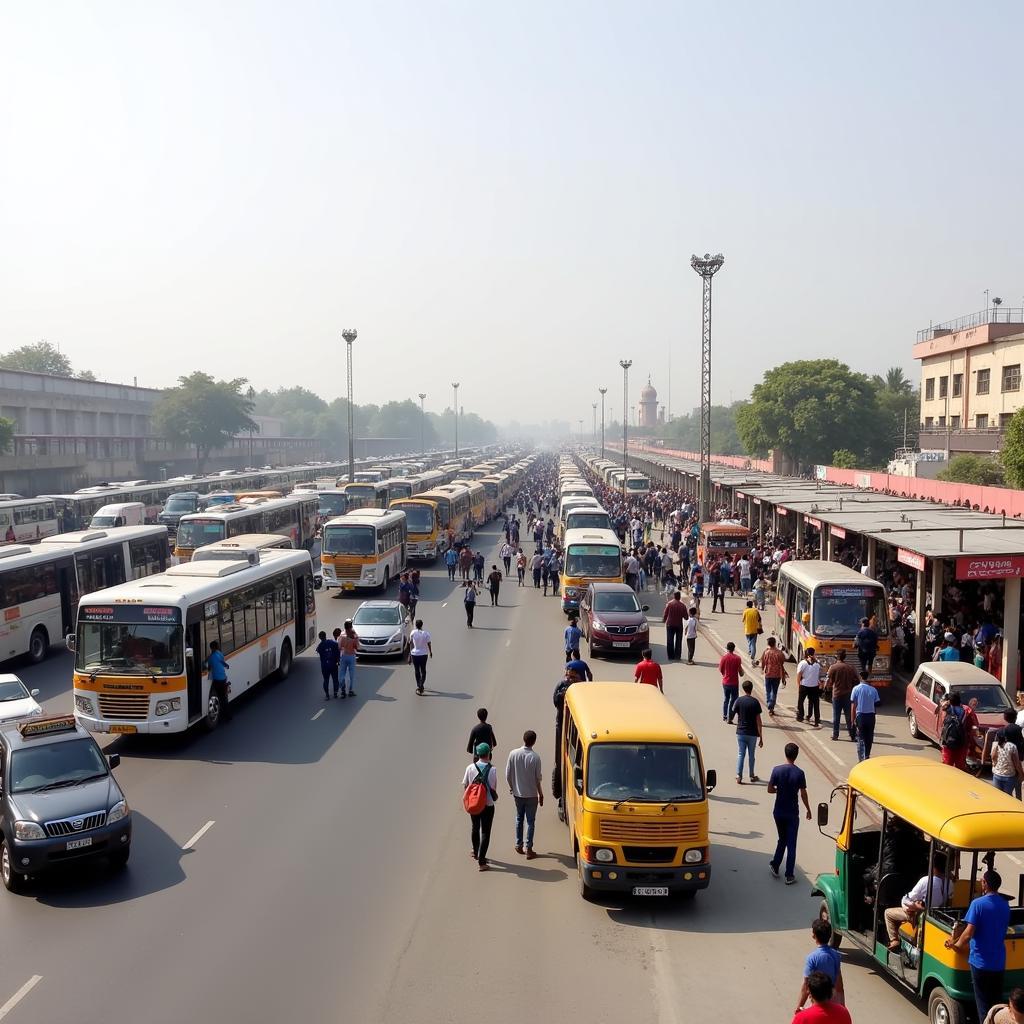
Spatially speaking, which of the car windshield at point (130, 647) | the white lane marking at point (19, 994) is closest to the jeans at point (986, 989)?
the white lane marking at point (19, 994)

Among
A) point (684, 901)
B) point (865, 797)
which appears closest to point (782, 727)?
point (684, 901)

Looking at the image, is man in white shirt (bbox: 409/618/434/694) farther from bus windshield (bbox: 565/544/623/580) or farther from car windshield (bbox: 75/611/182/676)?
bus windshield (bbox: 565/544/623/580)

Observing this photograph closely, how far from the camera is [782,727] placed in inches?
709

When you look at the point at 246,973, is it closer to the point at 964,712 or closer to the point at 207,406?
the point at 964,712

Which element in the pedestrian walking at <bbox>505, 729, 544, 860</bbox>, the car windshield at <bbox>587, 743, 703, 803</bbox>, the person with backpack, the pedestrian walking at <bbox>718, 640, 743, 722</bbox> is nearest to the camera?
the car windshield at <bbox>587, 743, 703, 803</bbox>

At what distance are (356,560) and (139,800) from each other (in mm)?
19090

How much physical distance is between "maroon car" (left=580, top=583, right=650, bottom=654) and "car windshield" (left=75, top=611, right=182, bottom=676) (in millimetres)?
10650

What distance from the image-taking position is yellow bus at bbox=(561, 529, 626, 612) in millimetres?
29156

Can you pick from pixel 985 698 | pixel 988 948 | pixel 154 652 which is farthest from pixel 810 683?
pixel 154 652

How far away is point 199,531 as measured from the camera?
111 feet

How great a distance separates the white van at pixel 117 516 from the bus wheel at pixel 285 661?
69.8ft

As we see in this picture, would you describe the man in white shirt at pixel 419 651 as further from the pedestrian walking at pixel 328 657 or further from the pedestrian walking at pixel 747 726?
the pedestrian walking at pixel 747 726

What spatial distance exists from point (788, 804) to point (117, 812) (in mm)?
7390

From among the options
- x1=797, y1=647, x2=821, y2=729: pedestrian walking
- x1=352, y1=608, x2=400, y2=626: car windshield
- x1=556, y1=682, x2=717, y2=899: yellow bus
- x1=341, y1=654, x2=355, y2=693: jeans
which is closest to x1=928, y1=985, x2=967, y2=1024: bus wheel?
x1=556, y1=682, x2=717, y2=899: yellow bus
